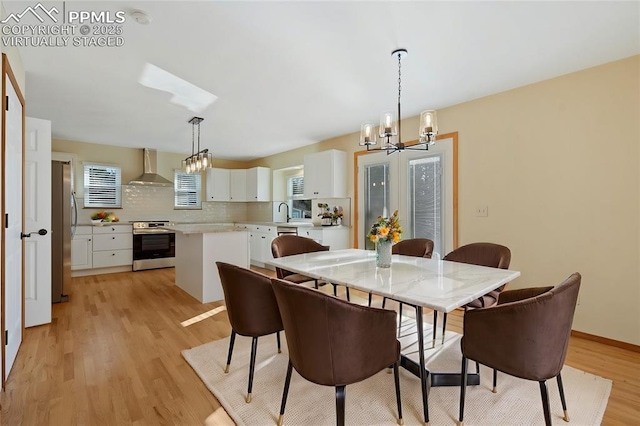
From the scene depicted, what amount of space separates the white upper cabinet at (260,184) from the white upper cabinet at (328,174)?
1.73 m

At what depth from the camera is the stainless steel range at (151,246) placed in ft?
18.1

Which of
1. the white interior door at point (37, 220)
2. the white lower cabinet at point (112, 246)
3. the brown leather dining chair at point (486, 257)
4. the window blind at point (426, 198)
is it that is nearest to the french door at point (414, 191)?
the window blind at point (426, 198)

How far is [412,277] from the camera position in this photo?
1.87 metres

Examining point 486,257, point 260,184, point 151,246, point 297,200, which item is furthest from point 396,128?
point 151,246

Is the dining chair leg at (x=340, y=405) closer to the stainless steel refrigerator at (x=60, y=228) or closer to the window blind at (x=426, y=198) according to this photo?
the window blind at (x=426, y=198)

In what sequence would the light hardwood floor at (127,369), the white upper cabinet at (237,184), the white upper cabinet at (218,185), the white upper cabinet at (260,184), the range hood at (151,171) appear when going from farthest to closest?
the white upper cabinet at (237,184), the white upper cabinet at (218,185), the white upper cabinet at (260,184), the range hood at (151,171), the light hardwood floor at (127,369)

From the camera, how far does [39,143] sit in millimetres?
2904

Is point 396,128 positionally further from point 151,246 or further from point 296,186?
point 151,246

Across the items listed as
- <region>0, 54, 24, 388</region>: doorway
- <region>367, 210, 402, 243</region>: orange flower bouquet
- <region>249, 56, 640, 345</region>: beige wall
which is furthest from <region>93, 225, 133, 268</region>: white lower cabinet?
<region>249, 56, 640, 345</region>: beige wall

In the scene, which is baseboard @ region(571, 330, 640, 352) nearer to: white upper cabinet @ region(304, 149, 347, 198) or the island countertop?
white upper cabinet @ region(304, 149, 347, 198)

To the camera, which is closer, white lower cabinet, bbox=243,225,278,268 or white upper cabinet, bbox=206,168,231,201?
white lower cabinet, bbox=243,225,278,268

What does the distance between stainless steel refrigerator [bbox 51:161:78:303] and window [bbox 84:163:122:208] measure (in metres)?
2.25

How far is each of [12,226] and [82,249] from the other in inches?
138

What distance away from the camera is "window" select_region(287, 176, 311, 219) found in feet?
20.9
